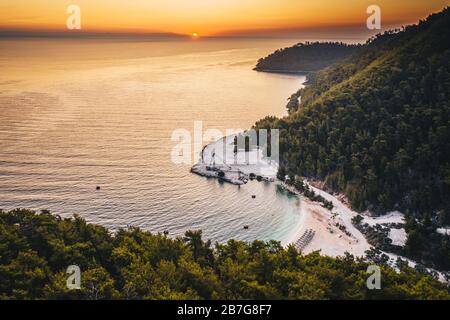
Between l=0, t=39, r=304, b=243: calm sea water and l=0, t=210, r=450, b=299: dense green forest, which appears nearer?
l=0, t=210, r=450, b=299: dense green forest

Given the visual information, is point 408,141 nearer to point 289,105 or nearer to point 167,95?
point 289,105
